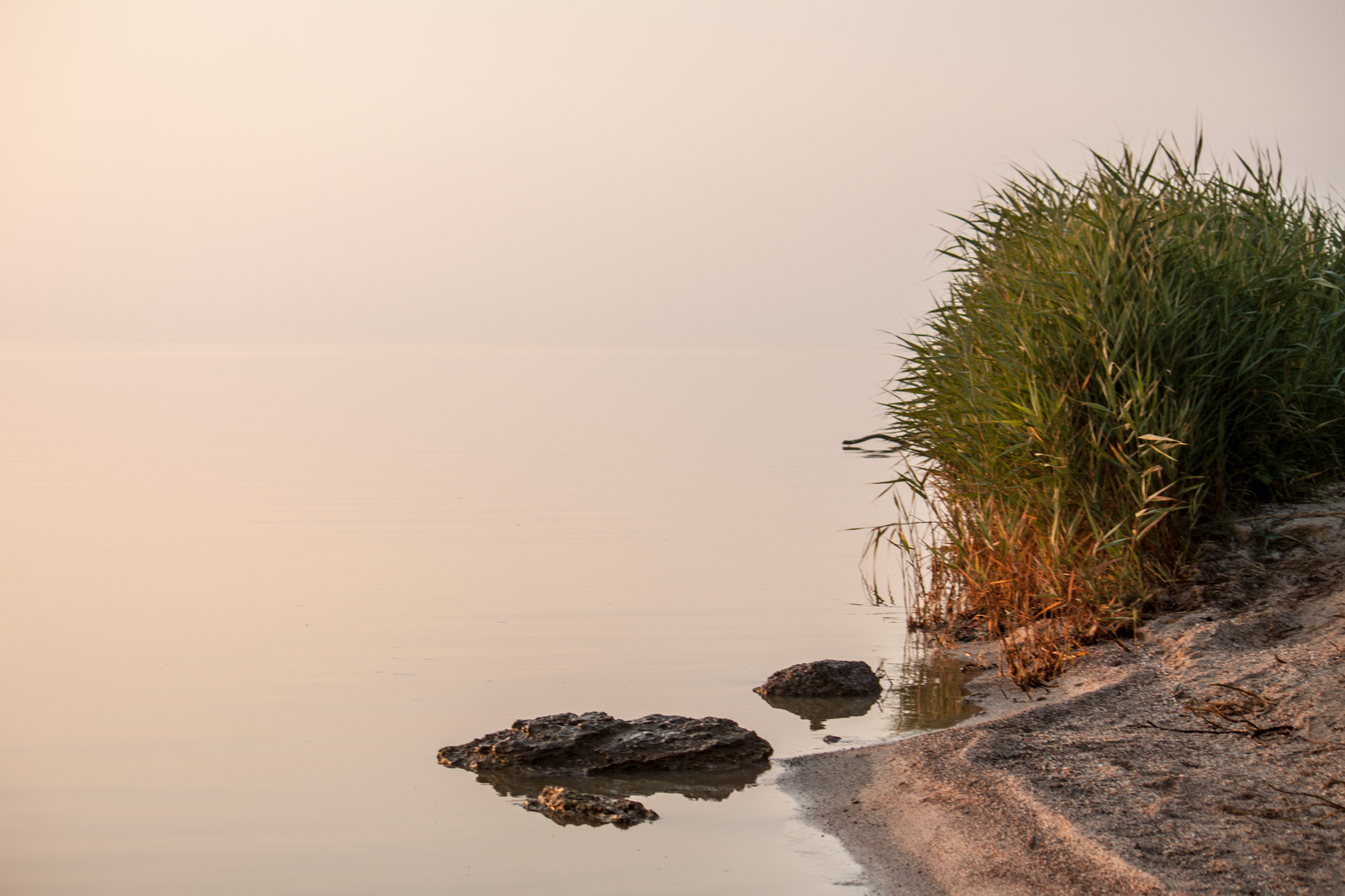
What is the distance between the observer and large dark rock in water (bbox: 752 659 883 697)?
713 centimetres

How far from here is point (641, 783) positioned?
5719 mm

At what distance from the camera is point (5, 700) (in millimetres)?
7301

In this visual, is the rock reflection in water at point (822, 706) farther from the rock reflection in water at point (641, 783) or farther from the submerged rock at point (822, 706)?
the rock reflection in water at point (641, 783)

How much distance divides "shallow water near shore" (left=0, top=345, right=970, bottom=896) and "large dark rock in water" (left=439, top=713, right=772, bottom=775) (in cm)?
20

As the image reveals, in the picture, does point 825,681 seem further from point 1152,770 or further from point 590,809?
point 1152,770

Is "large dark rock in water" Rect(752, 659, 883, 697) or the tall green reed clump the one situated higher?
the tall green reed clump

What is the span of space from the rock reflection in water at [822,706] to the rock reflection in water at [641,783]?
102cm

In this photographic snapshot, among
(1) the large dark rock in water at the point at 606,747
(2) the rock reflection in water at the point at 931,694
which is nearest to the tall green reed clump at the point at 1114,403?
(2) the rock reflection in water at the point at 931,694

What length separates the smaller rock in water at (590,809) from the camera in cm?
520

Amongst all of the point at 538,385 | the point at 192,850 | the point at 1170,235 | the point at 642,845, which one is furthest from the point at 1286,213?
the point at 538,385

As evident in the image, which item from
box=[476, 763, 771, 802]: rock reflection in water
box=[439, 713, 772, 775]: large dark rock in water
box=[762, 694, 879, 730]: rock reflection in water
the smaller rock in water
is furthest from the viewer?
box=[762, 694, 879, 730]: rock reflection in water

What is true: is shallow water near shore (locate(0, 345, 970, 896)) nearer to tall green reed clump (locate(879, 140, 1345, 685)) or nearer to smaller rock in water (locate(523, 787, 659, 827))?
smaller rock in water (locate(523, 787, 659, 827))

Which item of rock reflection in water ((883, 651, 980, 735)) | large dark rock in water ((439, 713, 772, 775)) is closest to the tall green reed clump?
rock reflection in water ((883, 651, 980, 735))

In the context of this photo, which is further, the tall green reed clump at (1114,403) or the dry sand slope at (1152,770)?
the tall green reed clump at (1114,403)
